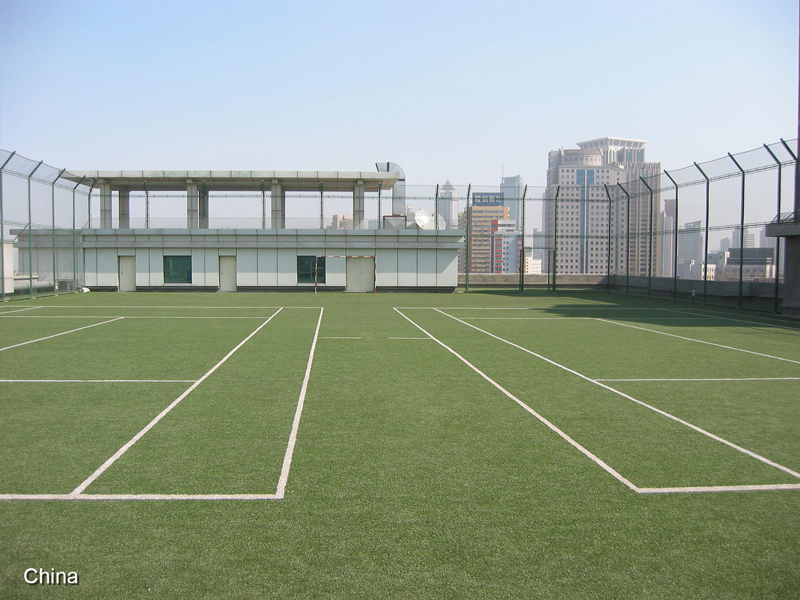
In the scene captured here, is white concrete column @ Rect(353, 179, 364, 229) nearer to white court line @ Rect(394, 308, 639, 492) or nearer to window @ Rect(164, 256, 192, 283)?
window @ Rect(164, 256, 192, 283)

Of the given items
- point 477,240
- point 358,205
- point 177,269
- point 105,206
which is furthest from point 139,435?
point 477,240

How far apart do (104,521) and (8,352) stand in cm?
1021

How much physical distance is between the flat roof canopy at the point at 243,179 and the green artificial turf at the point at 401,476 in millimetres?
29642

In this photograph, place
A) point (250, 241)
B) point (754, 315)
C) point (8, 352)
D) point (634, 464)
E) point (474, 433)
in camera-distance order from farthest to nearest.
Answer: point (250, 241), point (754, 315), point (8, 352), point (474, 433), point (634, 464)

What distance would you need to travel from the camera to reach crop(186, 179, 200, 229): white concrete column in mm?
41031

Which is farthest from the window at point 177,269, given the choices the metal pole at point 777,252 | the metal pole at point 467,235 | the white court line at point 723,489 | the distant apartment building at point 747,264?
the white court line at point 723,489

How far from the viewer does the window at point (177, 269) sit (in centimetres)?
3934

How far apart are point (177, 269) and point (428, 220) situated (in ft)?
56.2

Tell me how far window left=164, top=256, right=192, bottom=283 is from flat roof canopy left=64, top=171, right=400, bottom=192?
600 centimetres

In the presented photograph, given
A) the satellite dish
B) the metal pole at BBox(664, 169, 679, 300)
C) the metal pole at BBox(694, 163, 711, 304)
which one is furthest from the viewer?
the satellite dish

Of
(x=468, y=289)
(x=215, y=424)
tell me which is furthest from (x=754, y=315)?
(x=215, y=424)

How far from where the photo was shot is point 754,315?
78.3 feet

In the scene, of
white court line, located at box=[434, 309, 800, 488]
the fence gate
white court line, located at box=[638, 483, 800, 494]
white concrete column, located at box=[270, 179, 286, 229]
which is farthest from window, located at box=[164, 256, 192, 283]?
white court line, located at box=[638, 483, 800, 494]

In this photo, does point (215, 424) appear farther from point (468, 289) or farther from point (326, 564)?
point (468, 289)
